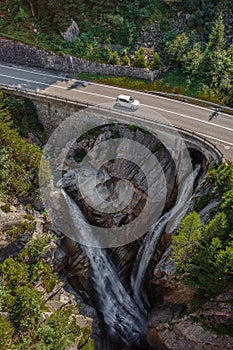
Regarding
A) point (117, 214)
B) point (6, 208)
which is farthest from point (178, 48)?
point (6, 208)

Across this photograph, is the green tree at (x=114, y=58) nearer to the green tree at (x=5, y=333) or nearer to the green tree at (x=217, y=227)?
the green tree at (x=217, y=227)

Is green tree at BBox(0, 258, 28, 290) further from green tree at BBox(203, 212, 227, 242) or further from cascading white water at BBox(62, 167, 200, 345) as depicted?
green tree at BBox(203, 212, 227, 242)

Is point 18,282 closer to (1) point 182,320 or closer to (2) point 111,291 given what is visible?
(2) point 111,291

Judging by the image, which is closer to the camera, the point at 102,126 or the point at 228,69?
the point at 102,126

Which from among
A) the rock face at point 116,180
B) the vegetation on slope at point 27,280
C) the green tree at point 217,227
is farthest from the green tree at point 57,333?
the green tree at point 217,227

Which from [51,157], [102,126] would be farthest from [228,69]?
[51,157]

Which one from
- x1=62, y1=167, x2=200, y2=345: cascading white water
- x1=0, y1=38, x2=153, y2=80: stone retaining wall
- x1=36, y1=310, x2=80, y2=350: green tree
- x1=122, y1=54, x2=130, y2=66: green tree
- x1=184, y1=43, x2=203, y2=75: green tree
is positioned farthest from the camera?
x1=0, y1=38, x2=153, y2=80: stone retaining wall

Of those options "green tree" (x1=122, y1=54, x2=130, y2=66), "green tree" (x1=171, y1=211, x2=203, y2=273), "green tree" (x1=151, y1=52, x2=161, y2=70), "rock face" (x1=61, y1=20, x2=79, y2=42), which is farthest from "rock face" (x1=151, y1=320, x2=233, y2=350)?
"rock face" (x1=61, y1=20, x2=79, y2=42)
